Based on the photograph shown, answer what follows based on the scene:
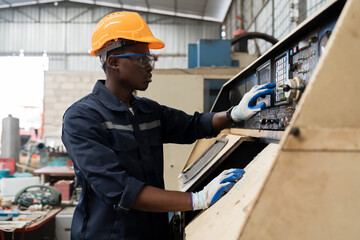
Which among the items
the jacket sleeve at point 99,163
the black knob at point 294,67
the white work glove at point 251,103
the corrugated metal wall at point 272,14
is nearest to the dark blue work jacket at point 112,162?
the jacket sleeve at point 99,163

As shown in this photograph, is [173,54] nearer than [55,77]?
No

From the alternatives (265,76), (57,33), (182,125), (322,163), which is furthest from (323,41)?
(57,33)

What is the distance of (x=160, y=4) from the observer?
32.3 feet

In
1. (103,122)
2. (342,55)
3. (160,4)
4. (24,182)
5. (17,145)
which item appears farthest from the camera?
(160,4)

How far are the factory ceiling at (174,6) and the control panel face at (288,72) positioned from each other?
307 inches

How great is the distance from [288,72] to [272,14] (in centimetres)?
393

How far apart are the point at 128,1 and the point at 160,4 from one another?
1.10m

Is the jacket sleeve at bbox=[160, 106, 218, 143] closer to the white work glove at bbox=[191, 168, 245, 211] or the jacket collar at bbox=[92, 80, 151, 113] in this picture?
the jacket collar at bbox=[92, 80, 151, 113]

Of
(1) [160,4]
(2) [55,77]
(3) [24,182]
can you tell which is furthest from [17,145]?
(1) [160,4]

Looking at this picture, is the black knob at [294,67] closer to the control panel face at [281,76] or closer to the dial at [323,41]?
the control panel face at [281,76]

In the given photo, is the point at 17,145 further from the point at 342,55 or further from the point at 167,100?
the point at 342,55

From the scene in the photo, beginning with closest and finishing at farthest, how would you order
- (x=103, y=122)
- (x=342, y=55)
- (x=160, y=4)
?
(x=342, y=55)
(x=103, y=122)
(x=160, y=4)

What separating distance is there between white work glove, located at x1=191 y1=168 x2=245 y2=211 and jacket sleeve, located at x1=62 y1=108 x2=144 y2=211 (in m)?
0.19

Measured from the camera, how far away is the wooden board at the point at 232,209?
31.1 inches
